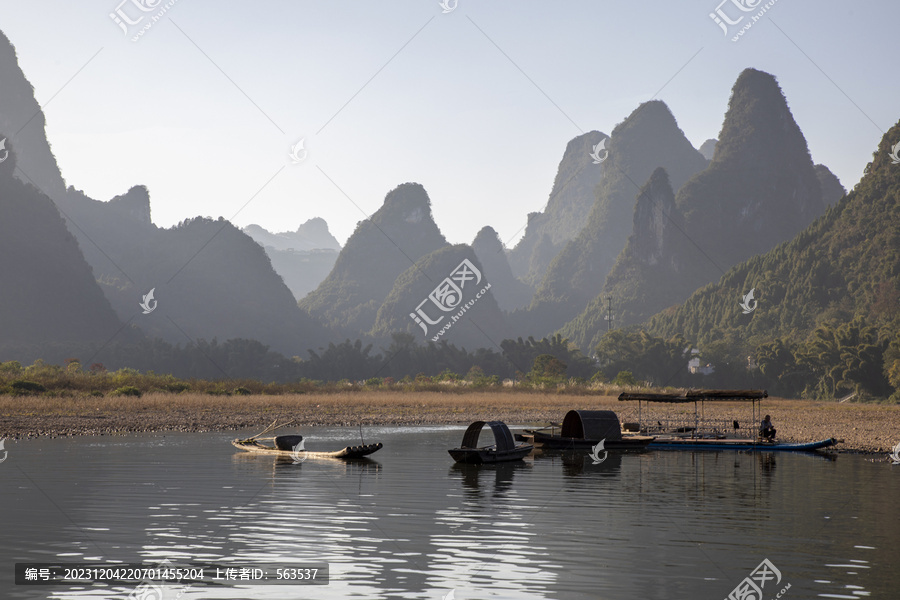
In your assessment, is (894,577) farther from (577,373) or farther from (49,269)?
(49,269)

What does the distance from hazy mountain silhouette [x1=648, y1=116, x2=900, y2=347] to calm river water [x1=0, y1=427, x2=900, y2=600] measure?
298ft

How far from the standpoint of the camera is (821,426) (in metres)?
44.6

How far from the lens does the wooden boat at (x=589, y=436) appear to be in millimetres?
33406

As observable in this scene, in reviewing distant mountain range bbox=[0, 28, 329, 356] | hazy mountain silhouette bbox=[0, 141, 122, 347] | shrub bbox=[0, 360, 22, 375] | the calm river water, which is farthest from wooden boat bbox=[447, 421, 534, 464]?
distant mountain range bbox=[0, 28, 329, 356]

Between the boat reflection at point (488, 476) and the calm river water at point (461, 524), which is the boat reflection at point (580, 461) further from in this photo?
the boat reflection at point (488, 476)

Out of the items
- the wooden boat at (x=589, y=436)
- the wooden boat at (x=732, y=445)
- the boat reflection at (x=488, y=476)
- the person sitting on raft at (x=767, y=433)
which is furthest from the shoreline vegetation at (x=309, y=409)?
the boat reflection at (x=488, y=476)

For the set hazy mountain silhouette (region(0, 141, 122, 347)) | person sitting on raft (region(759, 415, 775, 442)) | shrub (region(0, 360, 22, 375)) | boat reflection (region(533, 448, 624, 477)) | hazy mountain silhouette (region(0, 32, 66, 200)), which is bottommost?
boat reflection (region(533, 448, 624, 477))

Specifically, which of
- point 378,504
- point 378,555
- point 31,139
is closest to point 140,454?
point 378,504

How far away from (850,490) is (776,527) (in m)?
6.27

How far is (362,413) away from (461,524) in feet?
124

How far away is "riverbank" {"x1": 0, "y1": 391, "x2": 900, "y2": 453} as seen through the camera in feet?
125

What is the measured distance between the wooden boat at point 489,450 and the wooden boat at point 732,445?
8.70 meters

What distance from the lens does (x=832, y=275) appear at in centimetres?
12238

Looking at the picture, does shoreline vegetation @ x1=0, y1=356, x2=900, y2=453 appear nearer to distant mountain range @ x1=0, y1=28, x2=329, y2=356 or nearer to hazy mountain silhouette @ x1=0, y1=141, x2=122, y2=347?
hazy mountain silhouette @ x1=0, y1=141, x2=122, y2=347
